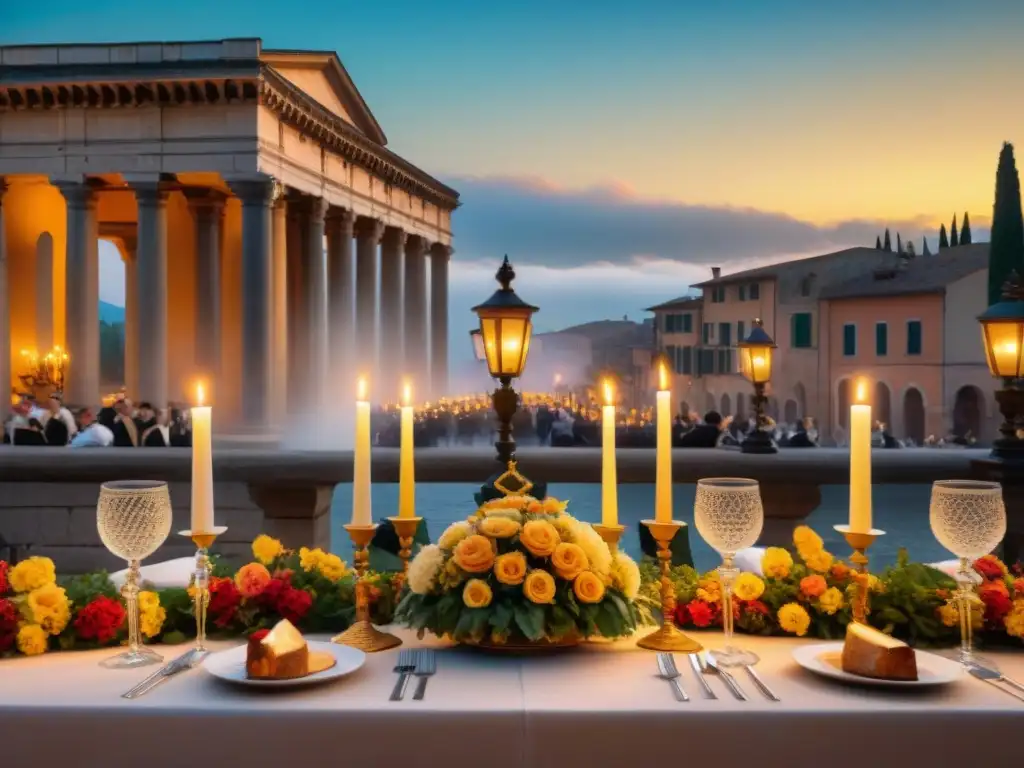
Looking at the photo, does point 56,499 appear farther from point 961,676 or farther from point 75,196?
point 75,196

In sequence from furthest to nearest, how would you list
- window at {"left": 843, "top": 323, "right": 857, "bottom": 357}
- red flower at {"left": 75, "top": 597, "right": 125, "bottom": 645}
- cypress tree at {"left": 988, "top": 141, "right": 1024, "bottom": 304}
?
window at {"left": 843, "top": 323, "right": 857, "bottom": 357} < cypress tree at {"left": 988, "top": 141, "right": 1024, "bottom": 304} < red flower at {"left": 75, "top": 597, "right": 125, "bottom": 645}

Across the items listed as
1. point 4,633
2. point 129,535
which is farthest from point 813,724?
point 4,633

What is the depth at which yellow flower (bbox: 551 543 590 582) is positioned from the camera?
337 cm

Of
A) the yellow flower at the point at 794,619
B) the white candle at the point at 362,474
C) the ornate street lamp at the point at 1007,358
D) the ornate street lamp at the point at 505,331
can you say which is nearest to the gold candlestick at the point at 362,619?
Answer: the white candle at the point at 362,474

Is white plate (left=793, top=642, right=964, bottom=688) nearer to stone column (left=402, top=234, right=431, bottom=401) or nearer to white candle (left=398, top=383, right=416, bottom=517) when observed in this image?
white candle (left=398, top=383, right=416, bottom=517)

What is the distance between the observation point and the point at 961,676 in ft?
10.4

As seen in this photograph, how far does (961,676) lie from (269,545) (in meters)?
2.60

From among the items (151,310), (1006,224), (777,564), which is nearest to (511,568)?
(777,564)

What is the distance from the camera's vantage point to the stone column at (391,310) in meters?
47.9

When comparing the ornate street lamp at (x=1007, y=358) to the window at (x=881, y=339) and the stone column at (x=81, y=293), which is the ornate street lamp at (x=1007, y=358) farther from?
the window at (x=881, y=339)

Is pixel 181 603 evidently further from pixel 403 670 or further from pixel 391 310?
pixel 391 310

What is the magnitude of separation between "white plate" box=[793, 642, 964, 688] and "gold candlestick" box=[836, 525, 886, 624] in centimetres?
14

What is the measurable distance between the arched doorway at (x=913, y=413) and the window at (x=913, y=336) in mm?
1976

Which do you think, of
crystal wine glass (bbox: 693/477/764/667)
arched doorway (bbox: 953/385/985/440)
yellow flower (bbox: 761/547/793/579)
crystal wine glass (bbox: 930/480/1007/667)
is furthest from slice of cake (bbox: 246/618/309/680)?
arched doorway (bbox: 953/385/985/440)
